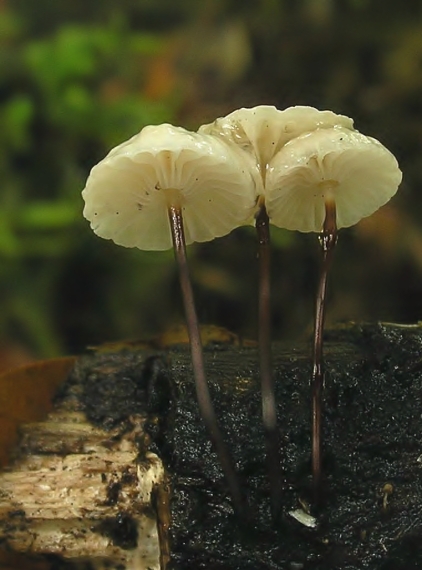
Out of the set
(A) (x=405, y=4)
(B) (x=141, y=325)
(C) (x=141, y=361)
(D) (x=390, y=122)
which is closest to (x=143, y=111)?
(B) (x=141, y=325)

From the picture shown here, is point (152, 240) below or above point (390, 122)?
below

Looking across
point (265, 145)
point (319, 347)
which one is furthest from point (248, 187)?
point (319, 347)

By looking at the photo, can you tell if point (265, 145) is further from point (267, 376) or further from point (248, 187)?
point (267, 376)

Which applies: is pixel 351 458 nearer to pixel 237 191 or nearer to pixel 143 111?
pixel 237 191

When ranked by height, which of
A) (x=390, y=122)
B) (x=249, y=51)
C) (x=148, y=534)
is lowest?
(x=148, y=534)

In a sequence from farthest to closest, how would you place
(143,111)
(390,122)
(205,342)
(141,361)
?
(390,122)
(143,111)
(205,342)
(141,361)
